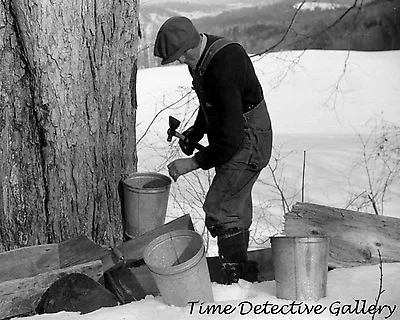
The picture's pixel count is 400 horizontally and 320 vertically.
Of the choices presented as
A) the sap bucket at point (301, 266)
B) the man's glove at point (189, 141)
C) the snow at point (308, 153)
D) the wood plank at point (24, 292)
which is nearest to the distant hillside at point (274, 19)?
the snow at point (308, 153)

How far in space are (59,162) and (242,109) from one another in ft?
3.49

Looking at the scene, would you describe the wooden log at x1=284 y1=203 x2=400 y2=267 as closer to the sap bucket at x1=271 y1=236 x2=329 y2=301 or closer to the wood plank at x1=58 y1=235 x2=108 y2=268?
the sap bucket at x1=271 y1=236 x2=329 y2=301

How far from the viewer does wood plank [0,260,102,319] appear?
9.57ft

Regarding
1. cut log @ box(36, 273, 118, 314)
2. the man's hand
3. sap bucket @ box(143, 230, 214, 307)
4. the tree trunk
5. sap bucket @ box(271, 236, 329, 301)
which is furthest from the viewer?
the man's hand

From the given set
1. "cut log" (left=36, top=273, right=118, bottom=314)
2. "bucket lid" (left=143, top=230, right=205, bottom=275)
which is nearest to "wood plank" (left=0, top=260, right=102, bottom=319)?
"cut log" (left=36, top=273, right=118, bottom=314)

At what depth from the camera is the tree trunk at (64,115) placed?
323cm

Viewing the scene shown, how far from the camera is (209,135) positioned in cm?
335

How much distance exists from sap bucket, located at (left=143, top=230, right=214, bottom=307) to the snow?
0.06m

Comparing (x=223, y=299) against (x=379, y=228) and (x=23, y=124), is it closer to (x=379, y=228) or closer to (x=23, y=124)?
(x=379, y=228)

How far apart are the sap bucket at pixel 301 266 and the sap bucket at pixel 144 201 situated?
0.94m

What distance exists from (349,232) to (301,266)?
812 millimetres

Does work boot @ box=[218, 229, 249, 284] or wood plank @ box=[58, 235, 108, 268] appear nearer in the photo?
wood plank @ box=[58, 235, 108, 268]

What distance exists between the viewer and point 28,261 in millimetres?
3350

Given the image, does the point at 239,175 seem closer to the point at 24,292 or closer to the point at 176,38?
the point at 176,38
